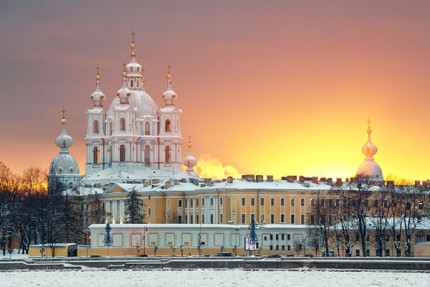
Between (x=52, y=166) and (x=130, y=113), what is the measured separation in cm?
1259

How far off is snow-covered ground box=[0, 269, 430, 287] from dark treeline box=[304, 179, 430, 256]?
26.4 meters

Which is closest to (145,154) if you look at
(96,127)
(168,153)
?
(168,153)

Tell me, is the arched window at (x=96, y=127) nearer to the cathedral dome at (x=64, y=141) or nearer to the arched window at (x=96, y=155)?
the arched window at (x=96, y=155)

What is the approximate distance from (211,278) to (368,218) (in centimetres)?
4071

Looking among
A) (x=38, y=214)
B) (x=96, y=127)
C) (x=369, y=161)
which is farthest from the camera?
(x=96, y=127)

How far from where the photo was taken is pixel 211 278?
8469 cm

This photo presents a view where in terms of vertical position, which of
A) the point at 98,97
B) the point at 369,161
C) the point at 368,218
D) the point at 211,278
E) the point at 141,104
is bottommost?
the point at 211,278

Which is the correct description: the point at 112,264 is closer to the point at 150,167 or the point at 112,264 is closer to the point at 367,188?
Answer: the point at 367,188

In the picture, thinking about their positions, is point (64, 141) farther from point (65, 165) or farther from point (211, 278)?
point (211, 278)

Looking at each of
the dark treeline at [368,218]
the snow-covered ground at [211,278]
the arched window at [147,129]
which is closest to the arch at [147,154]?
the arched window at [147,129]

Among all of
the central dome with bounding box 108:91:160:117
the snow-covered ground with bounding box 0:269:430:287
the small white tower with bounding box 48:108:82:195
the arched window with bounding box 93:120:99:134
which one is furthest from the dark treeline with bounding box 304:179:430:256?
the arched window with bounding box 93:120:99:134

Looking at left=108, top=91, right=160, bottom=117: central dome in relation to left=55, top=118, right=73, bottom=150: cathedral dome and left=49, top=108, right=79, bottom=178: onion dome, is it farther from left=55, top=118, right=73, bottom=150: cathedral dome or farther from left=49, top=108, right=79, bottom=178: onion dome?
left=49, top=108, right=79, bottom=178: onion dome

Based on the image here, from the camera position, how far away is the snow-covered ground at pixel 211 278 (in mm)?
81312

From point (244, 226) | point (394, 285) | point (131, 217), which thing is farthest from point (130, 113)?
point (394, 285)
